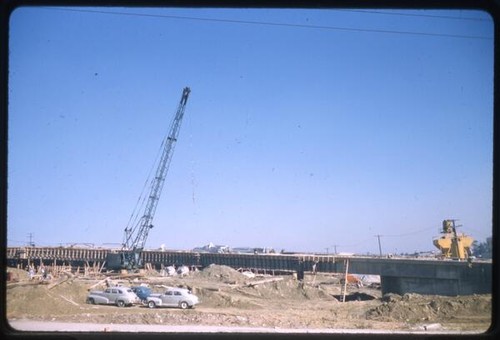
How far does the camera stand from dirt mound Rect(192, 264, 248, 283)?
18.1 m

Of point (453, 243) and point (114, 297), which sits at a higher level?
point (453, 243)

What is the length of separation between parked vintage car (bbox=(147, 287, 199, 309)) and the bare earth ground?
37cm

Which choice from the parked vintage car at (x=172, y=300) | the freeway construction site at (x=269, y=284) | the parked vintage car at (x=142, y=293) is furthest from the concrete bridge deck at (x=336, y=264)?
the parked vintage car at (x=172, y=300)

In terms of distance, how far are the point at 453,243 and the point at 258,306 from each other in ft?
21.1

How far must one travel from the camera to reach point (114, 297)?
365 inches

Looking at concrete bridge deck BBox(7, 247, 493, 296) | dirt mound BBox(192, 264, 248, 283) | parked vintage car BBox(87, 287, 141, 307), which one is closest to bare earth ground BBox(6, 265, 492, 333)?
dirt mound BBox(192, 264, 248, 283)

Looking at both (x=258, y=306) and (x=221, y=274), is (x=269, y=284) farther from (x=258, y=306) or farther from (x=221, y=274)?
(x=258, y=306)

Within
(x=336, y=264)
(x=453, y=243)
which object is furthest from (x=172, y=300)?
(x=336, y=264)

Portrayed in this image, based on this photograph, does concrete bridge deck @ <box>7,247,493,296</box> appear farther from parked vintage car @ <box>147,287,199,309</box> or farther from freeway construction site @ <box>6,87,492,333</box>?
parked vintage car @ <box>147,287,199,309</box>

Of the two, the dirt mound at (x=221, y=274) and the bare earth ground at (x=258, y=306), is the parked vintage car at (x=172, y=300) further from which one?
the dirt mound at (x=221, y=274)

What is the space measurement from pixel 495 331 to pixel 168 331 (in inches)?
97.7

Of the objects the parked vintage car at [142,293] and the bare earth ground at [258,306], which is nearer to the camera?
the bare earth ground at [258,306]

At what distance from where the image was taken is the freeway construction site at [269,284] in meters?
6.94

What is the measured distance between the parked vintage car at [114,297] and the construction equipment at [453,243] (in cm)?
767
